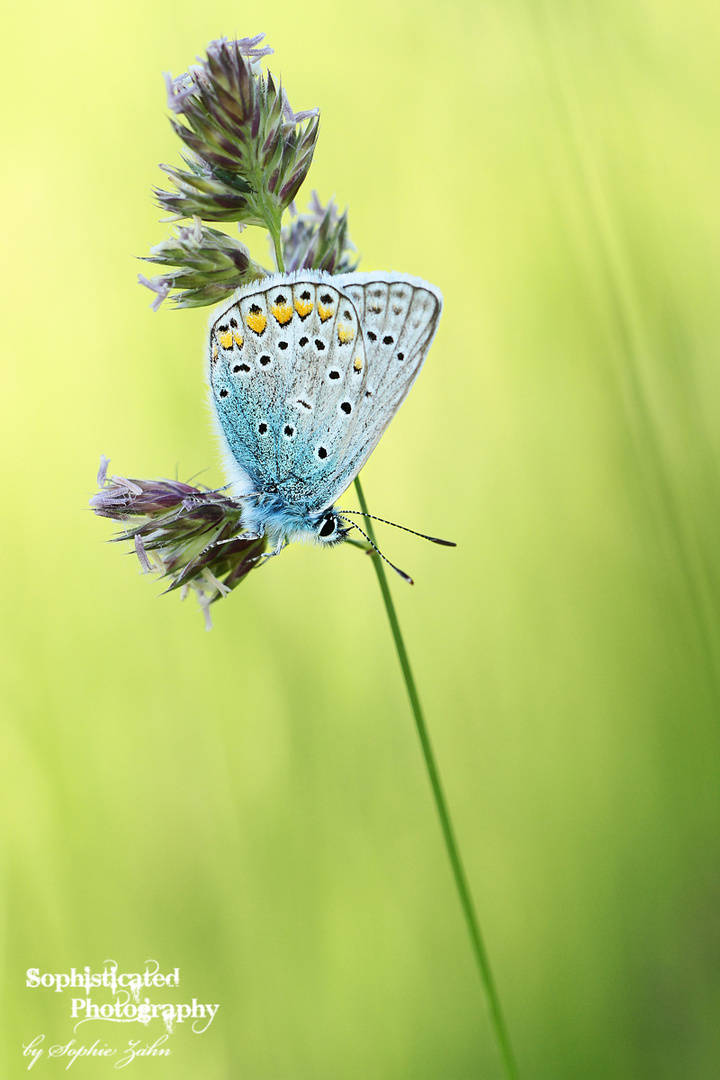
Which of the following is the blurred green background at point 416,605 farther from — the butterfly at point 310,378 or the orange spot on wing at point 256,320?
the orange spot on wing at point 256,320

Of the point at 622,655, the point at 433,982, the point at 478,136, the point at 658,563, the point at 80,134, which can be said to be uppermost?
the point at 80,134

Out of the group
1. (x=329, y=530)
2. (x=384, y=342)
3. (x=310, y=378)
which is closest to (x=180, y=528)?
(x=329, y=530)

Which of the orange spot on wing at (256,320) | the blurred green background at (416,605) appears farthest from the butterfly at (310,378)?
the blurred green background at (416,605)

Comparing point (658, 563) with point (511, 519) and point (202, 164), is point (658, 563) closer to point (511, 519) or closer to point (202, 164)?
point (511, 519)

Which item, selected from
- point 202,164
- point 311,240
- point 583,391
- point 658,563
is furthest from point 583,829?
point 202,164

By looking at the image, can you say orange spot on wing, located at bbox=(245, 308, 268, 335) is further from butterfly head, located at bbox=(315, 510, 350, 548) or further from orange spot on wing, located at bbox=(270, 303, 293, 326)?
butterfly head, located at bbox=(315, 510, 350, 548)

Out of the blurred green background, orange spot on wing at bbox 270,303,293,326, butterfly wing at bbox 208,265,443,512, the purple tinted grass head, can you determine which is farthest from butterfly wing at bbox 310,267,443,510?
the blurred green background
